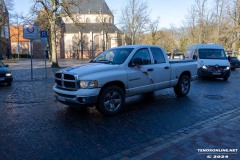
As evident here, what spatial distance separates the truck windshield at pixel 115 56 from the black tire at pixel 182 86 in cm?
283

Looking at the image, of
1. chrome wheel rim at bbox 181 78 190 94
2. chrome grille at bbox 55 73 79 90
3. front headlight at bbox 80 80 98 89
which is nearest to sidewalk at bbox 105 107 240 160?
front headlight at bbox 80 80 98 89

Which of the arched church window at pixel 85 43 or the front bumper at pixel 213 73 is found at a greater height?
the arched church window at pixel 85 43

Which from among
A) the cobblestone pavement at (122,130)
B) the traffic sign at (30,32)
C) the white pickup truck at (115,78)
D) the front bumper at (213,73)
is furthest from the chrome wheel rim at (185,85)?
the traffic sign at (30,32)

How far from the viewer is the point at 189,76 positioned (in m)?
9.13

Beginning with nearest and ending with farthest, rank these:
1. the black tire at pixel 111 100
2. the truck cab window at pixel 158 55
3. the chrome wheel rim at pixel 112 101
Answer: the black tire at pixel 111 100, the chrome wheel rim at pixel 112 101, the truck cab window at pixel 158 55

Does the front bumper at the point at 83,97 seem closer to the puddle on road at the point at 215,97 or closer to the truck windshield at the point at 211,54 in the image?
the puddle on road at the point at 215,97

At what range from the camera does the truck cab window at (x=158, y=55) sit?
7526 millimetres

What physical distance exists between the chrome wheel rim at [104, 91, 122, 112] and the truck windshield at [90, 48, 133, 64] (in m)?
1.02

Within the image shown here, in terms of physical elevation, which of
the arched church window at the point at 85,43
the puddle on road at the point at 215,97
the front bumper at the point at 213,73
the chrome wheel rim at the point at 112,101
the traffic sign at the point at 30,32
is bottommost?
the puddle on road at the point at 215,97

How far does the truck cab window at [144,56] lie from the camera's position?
6.99 m

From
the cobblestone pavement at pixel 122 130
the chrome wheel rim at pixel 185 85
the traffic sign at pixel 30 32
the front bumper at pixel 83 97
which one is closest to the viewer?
the cobblestone pavement at pixel 122 130

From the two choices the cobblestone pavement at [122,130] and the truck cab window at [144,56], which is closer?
the cobblestone pavement at [122,130]

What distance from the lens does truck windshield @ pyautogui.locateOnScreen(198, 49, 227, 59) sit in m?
14.5

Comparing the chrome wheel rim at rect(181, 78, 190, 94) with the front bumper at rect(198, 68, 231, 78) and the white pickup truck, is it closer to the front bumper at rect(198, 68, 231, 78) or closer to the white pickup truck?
the white pickup truck
